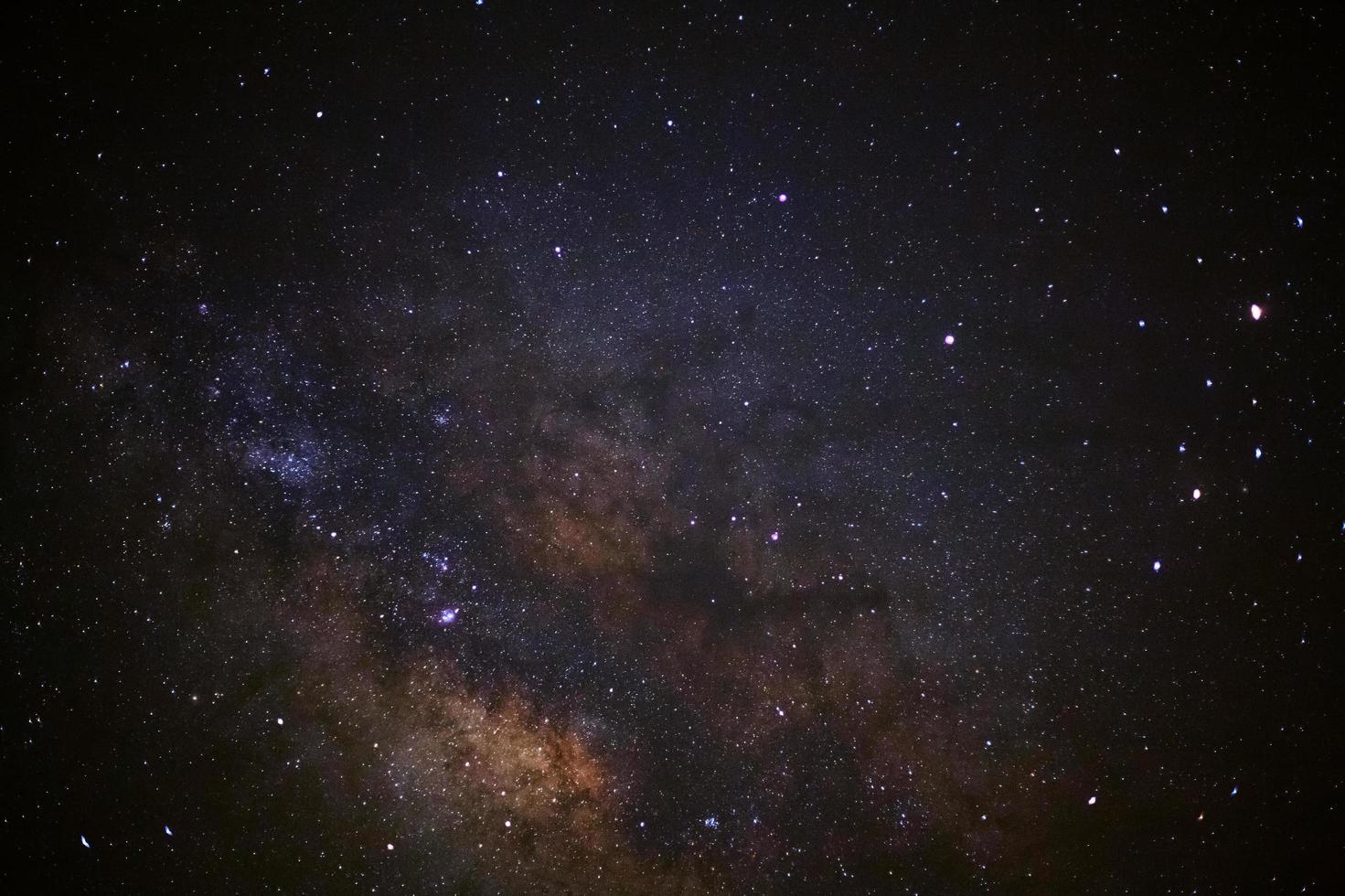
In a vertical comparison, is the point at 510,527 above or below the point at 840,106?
below

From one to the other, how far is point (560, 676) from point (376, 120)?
6.66 feet

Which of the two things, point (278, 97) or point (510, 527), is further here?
point (510, 527)

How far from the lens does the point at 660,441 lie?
6.04 feet

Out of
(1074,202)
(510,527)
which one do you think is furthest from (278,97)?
(1074,202)

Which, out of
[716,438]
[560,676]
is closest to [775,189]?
[716,438]

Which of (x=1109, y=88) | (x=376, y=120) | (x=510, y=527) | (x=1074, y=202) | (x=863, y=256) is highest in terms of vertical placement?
(x=1109, y=88)

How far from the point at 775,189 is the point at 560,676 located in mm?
1902

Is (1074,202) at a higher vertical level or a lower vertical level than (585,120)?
lower

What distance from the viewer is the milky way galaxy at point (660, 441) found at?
67.3 inches

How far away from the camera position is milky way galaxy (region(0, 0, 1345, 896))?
1710mm

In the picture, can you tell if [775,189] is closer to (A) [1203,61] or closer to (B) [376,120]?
(B) [376,120]

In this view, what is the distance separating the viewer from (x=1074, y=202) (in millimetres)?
1757

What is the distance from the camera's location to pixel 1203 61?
5.72ft

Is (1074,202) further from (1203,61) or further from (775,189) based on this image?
(775,189)
